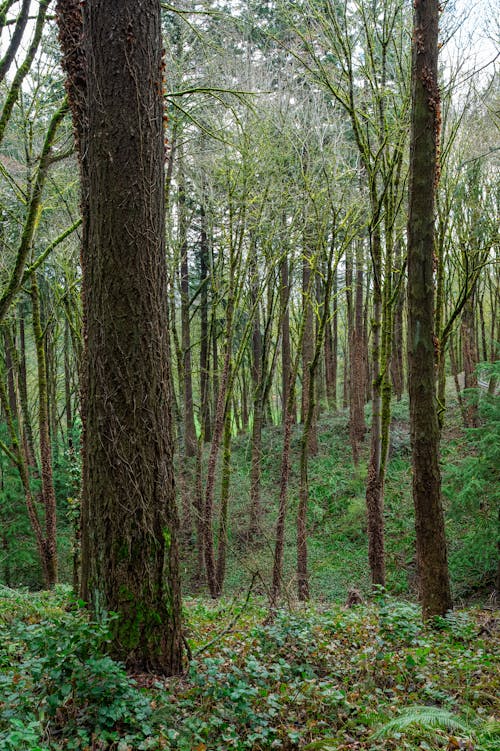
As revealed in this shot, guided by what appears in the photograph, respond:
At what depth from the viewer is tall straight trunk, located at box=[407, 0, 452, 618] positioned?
5855mm

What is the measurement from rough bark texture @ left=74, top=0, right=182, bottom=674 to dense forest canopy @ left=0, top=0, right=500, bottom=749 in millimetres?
15

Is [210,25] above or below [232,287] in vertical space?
above

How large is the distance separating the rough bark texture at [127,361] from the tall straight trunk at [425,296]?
10.2 ft

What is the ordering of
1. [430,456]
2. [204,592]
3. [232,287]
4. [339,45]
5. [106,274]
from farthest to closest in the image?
1. [204,592]
2. [232,287]
3. [339,45]
4. [430,456]
5. [106,274]

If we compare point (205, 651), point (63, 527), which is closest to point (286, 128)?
point (205, 651)

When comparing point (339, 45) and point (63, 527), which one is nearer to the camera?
point (339, 45)

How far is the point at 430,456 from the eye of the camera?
5863 mm

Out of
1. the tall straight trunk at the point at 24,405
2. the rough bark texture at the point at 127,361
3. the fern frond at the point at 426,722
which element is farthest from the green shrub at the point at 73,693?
the tall straight trunk at the point at 24,405

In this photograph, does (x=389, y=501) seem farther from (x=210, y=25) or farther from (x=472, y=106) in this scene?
(x=210, y=25)

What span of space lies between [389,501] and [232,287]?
7.90 m

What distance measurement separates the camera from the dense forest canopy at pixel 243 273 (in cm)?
380

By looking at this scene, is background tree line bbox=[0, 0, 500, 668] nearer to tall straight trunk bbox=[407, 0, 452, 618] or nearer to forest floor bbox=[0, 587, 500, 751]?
tall straight trunk bbox=[407, 0, 452, 618]

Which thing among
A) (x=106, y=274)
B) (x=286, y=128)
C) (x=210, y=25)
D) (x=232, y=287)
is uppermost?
(x=210, y=25)

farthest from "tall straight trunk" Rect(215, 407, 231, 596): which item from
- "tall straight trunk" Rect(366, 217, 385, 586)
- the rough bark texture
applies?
the rough bark texture
